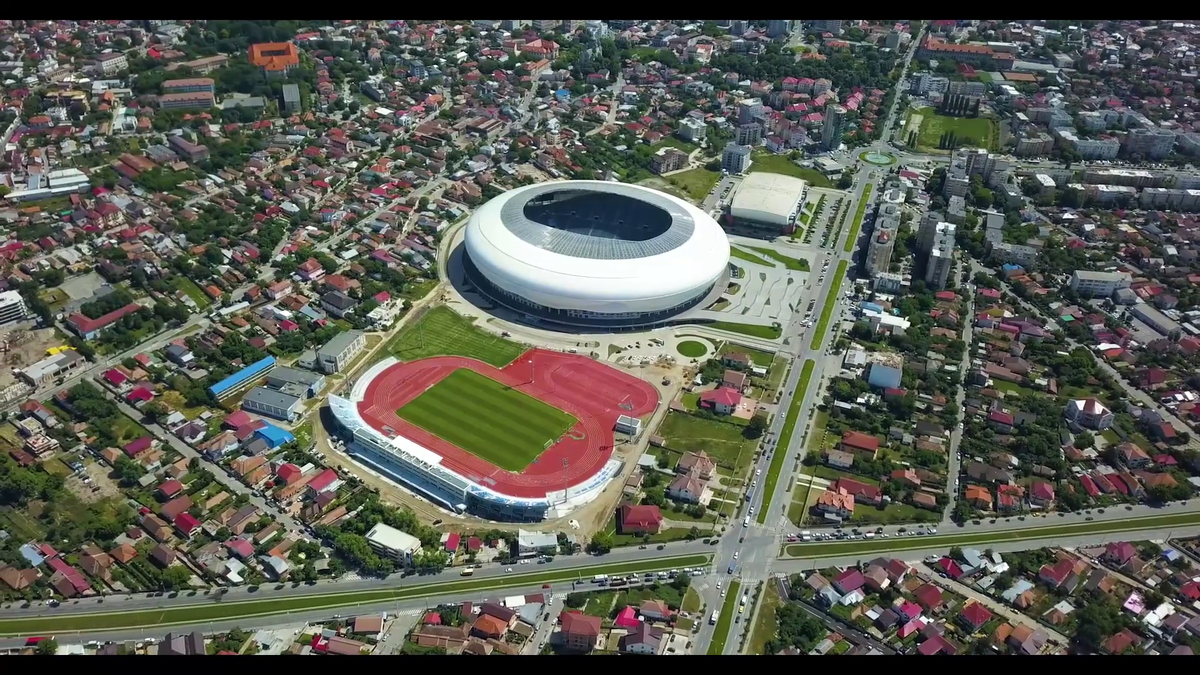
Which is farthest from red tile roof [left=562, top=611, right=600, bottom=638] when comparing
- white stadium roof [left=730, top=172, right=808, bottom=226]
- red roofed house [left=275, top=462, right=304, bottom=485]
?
white stadium roof [left=730, top=172, right=808, bottom=226]

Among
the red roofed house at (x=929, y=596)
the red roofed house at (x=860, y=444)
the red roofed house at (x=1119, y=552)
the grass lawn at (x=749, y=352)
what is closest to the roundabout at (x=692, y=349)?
the grass lawn at (x=749, y=352)

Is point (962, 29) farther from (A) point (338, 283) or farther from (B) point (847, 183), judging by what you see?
(A) point (338, 283)

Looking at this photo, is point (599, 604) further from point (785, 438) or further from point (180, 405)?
point (180, 405)

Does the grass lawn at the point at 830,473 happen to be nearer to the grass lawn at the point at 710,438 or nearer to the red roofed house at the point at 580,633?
the grass lawn at the point at 710,438

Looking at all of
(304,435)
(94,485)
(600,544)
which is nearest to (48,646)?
(94,485)

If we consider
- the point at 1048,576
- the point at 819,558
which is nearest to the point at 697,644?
the point at 819,558

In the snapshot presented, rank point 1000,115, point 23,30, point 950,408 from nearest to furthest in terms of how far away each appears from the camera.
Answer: point 950,408
point 1000,115
point 23,30
